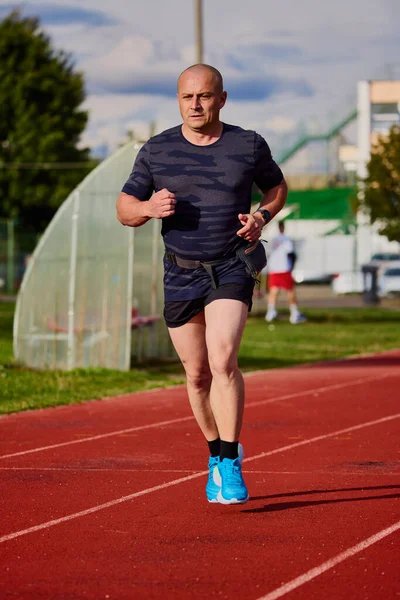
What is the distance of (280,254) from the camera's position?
90.2ft

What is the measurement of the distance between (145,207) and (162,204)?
0.18m

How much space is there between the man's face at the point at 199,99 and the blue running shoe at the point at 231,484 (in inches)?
71.1

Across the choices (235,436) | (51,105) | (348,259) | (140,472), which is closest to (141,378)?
(140,472)

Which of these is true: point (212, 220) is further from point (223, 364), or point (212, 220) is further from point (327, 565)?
point (327, 565)

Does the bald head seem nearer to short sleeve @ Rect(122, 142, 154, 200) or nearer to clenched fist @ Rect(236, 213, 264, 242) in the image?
short sleeve @ Rect(122, 142, 154, 200)

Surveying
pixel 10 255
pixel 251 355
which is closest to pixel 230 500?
pixel 251 355

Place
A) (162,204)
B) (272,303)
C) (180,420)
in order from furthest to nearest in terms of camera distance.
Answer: (272,303) → (180,420) → (162,204)

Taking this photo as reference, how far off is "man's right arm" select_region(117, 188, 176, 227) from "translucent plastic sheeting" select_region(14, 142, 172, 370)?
9.11 metres

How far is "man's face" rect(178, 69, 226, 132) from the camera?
6.90 m

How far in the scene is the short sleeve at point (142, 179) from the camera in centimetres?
708

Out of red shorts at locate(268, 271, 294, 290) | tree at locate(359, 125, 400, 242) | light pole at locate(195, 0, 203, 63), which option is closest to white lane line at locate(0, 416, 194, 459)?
red shorts at locate(268, 271, 294, 290)

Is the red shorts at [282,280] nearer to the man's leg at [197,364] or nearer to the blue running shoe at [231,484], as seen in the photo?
the man's leg at [197,364]

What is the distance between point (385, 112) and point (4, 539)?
220ft

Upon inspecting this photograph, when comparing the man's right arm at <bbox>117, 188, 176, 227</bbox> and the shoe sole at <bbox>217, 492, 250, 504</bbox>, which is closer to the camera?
the man's right arm at <bbox>117, 188, 176, 227</bbox>
